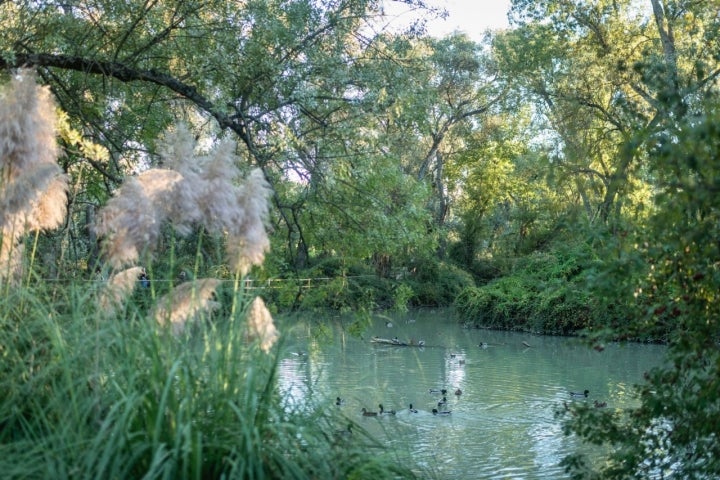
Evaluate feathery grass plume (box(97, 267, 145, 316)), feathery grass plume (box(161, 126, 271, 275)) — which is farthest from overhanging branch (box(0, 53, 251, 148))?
feathery grass plume (box(161, 126, 271, 275))

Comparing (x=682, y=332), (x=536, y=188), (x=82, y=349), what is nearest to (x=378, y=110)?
(x=682, y=332)

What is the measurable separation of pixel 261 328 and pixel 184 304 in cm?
27

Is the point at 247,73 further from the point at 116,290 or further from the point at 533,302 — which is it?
the point at 533,302

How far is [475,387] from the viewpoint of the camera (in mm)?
12406

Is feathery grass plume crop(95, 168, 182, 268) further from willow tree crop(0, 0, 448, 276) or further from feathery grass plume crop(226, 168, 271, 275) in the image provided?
willow tree crop(0, 0, 448, 276)

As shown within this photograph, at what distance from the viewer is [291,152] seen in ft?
22.7

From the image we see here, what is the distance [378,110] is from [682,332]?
3.76 m

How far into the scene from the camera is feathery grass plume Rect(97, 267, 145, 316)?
296 cm

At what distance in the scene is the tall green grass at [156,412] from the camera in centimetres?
225

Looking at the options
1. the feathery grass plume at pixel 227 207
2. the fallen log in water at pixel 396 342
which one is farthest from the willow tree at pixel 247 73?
the fallen log in water at pixel 396 342

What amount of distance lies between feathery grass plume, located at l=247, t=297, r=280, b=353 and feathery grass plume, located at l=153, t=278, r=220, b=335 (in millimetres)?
157

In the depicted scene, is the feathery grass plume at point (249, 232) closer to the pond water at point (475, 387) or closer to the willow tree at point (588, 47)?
the pond water at point (475, 387)

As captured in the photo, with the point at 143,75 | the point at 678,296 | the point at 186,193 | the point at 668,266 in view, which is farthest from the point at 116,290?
the point at 143,75

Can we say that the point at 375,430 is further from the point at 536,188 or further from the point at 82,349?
the point at 536,188
